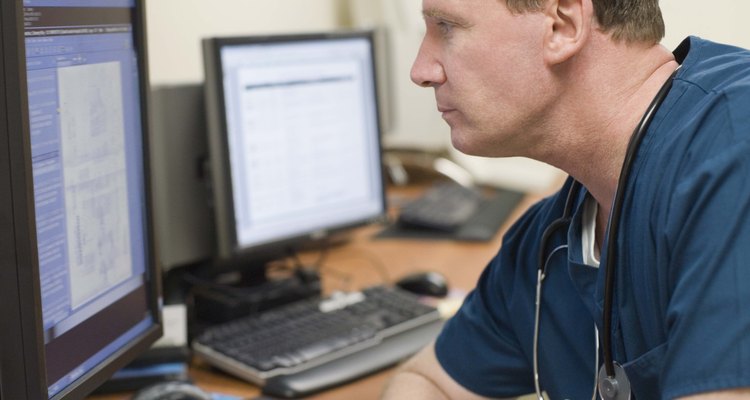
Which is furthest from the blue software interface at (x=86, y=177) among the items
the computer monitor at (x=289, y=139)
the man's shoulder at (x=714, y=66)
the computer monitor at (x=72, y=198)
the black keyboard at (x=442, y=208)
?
the black keyboard at (x=442, y=208)

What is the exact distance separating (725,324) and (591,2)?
409mm

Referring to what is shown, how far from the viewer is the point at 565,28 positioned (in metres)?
1.07

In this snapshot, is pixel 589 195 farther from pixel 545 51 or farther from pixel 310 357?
pixel 310 357

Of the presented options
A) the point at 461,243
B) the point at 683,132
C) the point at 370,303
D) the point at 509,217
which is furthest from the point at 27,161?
the point at 509,217

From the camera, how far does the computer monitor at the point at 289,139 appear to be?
1.67m

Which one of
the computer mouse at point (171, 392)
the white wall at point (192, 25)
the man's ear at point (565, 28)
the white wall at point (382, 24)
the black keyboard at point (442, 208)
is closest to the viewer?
the man's ear at point (565, 28)

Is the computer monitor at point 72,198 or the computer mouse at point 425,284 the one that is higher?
the computer monitor at point 72,198

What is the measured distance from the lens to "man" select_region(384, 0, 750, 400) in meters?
0.85

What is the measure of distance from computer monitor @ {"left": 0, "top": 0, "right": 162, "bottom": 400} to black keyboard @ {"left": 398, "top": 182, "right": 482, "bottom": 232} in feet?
3.72

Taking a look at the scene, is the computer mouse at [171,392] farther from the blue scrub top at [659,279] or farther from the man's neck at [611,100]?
the man's neck at [611,100]

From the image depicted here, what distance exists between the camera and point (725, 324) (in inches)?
32.5

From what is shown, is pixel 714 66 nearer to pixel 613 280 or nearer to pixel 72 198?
pixel 613 280

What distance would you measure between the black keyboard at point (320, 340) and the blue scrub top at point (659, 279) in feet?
0.60

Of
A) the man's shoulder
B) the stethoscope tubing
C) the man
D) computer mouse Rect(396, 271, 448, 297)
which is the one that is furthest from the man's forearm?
the man's shoulder
